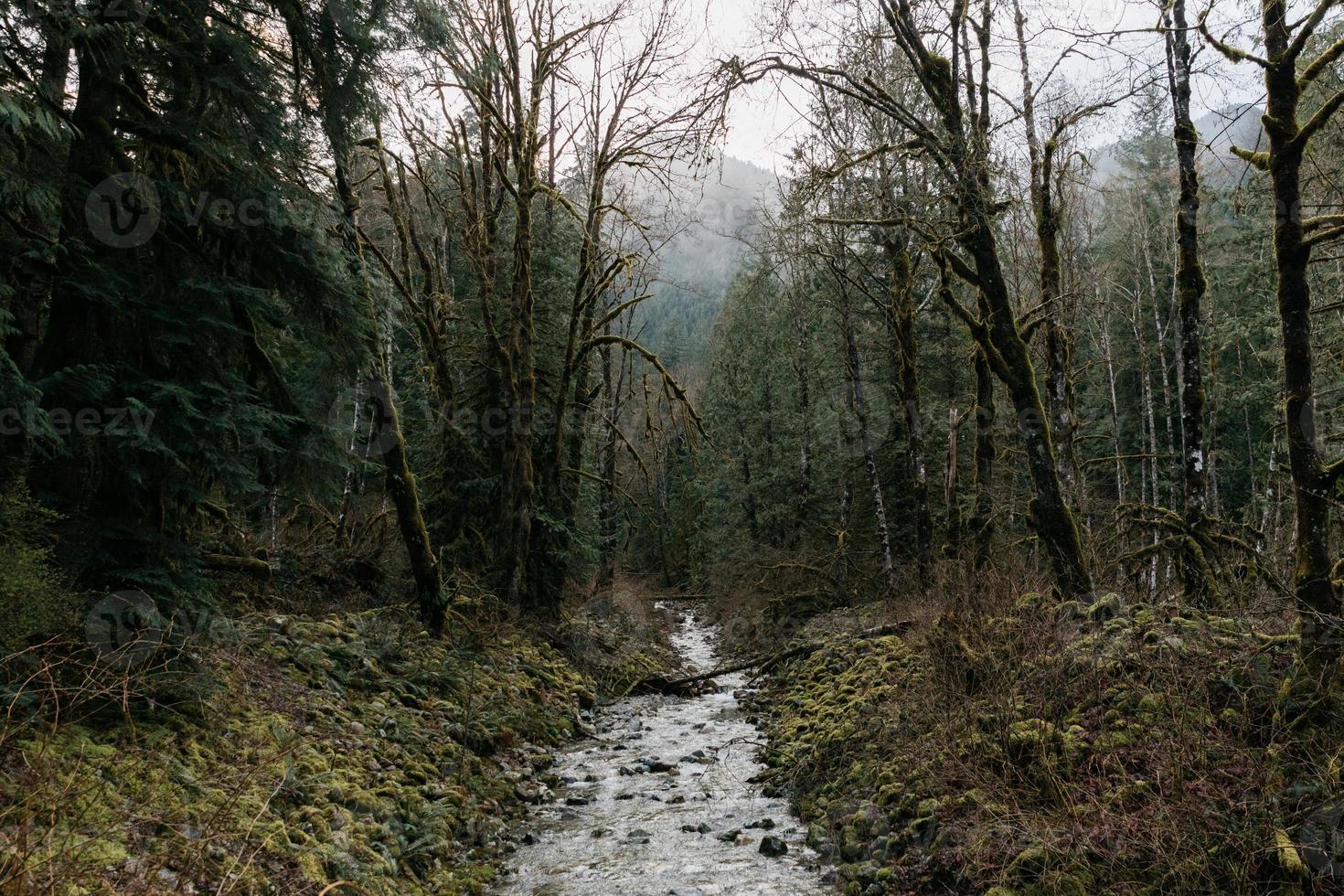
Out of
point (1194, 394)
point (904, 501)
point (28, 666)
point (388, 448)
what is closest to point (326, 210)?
point (388, 448)

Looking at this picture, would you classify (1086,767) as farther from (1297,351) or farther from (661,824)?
(661,824)

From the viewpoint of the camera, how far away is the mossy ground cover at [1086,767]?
3709 millimetres

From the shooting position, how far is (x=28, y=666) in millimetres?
3914

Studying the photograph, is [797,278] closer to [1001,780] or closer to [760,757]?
[760,757]

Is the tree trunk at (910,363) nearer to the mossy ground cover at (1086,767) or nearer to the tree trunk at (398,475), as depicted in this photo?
the mossy ground cover at (1086,767)

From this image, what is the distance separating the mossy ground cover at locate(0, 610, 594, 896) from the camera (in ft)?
10.3

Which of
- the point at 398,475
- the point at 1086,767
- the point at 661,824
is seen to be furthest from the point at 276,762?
the point at 1086,767

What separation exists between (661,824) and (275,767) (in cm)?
331

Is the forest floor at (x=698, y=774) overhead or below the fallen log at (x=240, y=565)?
below

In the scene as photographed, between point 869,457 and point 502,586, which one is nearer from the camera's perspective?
point 502,586

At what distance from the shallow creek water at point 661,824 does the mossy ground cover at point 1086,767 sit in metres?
0.52

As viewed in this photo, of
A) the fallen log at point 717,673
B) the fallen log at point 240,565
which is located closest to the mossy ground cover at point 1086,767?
the fallen log at point 717,673

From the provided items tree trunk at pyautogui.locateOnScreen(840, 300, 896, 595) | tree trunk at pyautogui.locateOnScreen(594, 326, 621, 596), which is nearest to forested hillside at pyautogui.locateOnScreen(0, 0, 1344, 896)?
tree trunk at pyautogui.locateOnScreen(840, 300, 896, 595)

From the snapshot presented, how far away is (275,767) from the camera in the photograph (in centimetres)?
500
